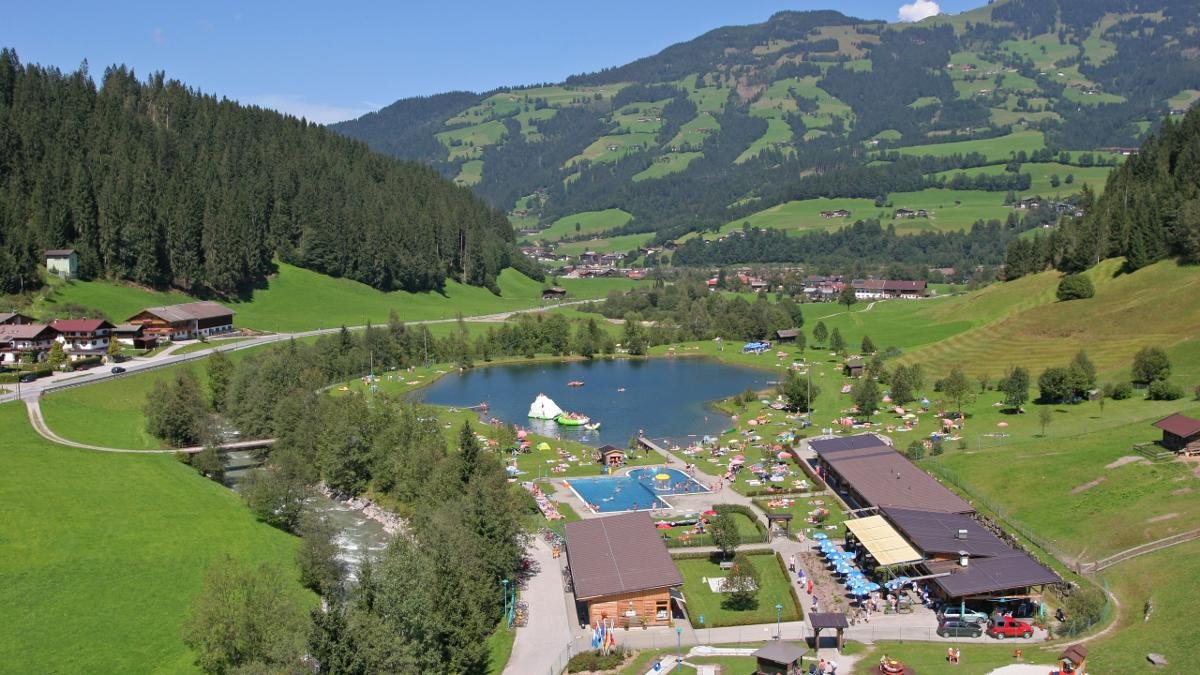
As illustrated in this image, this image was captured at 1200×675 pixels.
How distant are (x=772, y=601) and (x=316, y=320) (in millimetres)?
83734

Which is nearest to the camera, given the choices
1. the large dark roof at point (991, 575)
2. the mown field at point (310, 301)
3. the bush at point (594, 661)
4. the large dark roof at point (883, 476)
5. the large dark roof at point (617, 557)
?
the bush at point (594, 661)

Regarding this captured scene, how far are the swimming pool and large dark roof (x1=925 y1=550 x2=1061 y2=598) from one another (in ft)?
61.1

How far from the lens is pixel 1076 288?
281ft

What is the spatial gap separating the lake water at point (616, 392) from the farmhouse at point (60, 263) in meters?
37.1

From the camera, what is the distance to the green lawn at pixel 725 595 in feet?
121

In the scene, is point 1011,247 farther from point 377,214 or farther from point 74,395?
point 74,395

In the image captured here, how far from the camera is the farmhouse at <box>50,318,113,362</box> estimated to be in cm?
7712

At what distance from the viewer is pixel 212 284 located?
4131 inches

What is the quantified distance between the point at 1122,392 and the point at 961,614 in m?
34.3

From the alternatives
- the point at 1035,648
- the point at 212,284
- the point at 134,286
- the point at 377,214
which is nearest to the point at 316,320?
the point at 212,284

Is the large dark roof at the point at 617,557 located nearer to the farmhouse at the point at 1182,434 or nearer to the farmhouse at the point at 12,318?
the farmhouse at the point at 1182,434

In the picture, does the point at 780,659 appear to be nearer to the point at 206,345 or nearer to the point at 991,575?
the point at 991,575

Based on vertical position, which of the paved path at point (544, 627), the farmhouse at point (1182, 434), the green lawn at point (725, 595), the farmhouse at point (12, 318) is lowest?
the green lawn at point (725, 595)

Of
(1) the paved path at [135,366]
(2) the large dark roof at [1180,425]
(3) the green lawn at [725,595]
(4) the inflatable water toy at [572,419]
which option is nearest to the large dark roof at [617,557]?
(3) the green lawn at [725,595]
